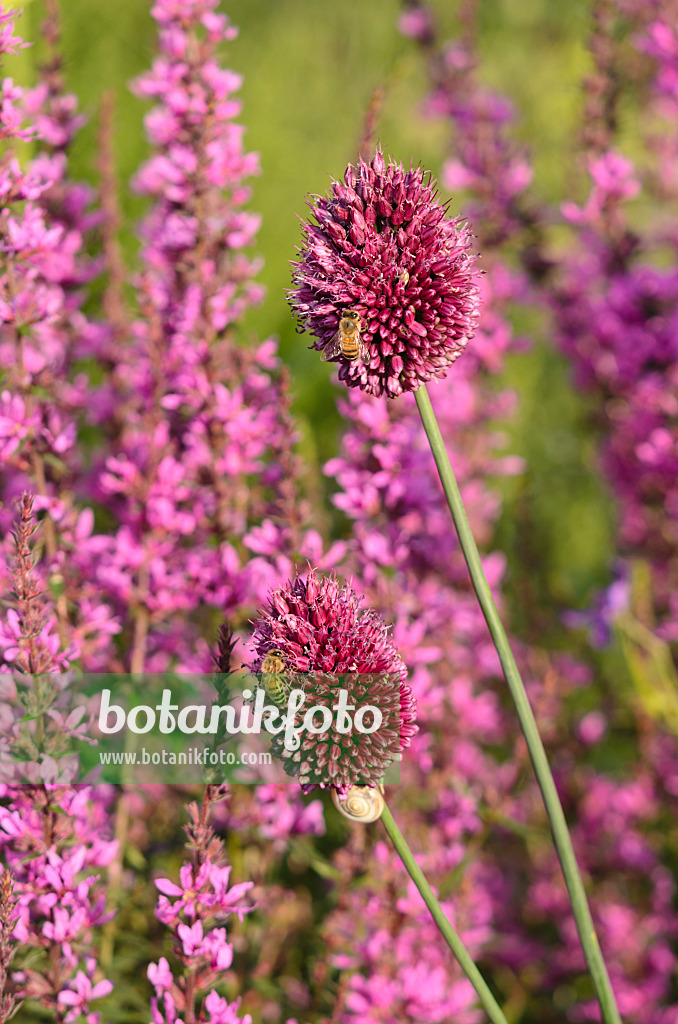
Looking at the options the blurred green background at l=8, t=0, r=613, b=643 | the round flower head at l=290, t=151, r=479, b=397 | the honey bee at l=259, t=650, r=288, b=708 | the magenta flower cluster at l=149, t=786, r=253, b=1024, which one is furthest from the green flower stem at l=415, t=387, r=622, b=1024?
the blurred green background at l=8, t=0, r=613, b=643

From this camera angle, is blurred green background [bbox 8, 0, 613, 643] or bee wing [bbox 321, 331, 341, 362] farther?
blurred green background [bbox 8, 0, 613, 643]

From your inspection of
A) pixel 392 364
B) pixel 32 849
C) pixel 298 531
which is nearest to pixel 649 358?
pixel 298 531

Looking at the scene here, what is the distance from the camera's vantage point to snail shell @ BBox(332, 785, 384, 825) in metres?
0.77

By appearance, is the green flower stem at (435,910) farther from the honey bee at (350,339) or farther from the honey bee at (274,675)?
the honey bee at (350,339)

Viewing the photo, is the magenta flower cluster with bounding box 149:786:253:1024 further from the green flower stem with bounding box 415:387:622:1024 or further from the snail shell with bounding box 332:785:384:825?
the green flower stem with bounding box 415:387:622:1024

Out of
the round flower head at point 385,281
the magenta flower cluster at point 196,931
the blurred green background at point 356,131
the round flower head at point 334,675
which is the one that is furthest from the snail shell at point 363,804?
the blurred green background at point 356,131

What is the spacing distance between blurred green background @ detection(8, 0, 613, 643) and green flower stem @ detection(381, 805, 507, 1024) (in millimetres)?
1286

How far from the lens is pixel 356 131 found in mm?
2471

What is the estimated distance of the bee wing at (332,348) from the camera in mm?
802

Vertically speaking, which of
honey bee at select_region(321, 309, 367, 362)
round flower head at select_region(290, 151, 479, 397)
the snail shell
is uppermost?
round flower head at select_region(290, 151, 479, 397)

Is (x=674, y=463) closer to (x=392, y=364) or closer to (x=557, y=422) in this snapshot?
(x=392, y=364)

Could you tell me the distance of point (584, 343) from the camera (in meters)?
1.96

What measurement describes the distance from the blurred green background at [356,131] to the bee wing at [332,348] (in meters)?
1.17

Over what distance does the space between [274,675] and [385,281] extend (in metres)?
0.37
